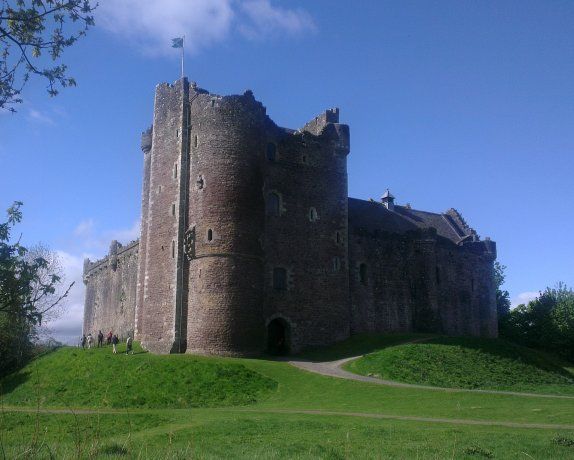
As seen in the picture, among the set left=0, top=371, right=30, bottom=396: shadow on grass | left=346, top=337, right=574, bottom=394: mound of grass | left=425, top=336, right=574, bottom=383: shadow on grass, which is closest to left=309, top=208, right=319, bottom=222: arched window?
left=346, top=337, right=574, bottom=394: mound of grass

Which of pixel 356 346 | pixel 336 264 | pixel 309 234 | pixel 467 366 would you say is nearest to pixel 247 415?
pixel 467 366

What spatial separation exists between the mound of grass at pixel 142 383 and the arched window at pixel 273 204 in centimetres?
1093

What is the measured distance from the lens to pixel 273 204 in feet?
131

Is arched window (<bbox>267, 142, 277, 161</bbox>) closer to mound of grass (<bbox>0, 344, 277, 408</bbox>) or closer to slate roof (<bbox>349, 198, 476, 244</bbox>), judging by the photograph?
slate roof (<bbox>349, 198, 476, 244</bbox>)

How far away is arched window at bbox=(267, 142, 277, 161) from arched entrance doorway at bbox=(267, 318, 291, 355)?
10.3 metres

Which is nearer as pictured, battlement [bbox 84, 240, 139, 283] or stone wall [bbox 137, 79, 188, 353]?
stone wall [bbox 137, 79, 188, 353]

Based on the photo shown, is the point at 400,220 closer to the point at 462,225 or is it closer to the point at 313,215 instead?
the point at 462,225

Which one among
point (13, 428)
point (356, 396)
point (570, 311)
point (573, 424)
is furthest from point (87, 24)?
point (570, 311)

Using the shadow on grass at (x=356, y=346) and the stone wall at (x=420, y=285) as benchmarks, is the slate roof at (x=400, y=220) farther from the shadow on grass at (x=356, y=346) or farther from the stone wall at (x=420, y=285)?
the shadow on grass at (x=356, y=346)

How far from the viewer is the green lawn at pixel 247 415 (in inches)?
505

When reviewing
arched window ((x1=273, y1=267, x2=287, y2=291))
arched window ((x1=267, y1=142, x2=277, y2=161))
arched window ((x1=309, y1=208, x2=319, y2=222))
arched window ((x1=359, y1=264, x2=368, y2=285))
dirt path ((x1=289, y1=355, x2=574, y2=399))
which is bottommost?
dirt path ((x1=289, y1=355, x2=574, y2=399))

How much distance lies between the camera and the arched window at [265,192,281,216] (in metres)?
39.6

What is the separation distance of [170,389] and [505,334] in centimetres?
4014

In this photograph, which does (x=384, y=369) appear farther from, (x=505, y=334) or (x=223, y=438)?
(x=505, y=334)
